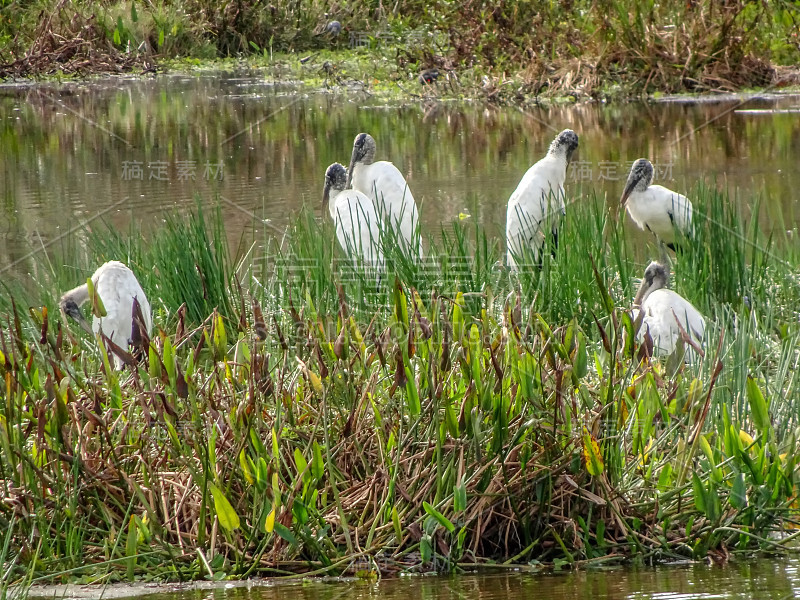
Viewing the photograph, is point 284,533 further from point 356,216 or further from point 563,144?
point 563,144

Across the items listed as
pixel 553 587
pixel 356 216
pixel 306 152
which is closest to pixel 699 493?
pixel 553 587

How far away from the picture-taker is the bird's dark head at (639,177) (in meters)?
5.95

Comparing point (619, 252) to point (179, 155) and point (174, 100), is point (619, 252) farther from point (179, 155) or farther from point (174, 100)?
point (174, 100)

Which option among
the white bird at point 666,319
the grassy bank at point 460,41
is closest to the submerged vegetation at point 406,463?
the white bird at point 666,319

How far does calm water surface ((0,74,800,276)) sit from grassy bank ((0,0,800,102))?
0.56 meters

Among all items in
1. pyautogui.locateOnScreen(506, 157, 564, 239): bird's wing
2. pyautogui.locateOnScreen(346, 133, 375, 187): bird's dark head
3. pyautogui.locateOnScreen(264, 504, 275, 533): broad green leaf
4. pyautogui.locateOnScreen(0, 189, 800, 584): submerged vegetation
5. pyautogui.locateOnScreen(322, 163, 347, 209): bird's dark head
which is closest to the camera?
pyautogui.locateOnScreen(264, 504, 275, 533): broad green leaf

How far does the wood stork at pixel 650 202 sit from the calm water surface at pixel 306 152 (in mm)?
872

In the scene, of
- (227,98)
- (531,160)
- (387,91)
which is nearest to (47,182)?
(531,160)

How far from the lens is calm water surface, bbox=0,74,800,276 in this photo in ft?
26.5

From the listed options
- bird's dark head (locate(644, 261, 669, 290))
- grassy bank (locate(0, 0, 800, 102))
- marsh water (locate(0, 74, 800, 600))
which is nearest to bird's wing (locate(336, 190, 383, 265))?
marsh water (locate(0, 74, 800, 600))

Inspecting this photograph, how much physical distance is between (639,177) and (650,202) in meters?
0.14

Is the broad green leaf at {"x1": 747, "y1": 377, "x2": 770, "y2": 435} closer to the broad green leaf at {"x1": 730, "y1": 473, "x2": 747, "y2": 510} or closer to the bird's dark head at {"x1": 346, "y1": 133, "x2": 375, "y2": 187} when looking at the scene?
the broad green leaf at {"x1": 730, "y1": 473, "x2": 747, "y2": 510}

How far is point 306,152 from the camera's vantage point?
10.5 m
